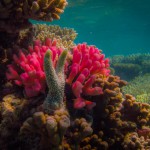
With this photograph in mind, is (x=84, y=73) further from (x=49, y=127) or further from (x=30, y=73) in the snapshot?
(x=49, y=127)

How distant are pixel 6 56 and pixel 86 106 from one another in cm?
189

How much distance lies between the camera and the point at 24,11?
3957 millimetres

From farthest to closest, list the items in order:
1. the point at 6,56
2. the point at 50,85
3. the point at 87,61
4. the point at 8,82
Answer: the point at 6,56
the point at 8,82
the point at 87,61
the point at 50,85

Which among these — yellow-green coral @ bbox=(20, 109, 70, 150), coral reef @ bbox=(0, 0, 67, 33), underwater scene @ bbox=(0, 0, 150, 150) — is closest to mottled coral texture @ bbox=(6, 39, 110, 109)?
underwater scene @ bbox=(0, 0, 150, 150)

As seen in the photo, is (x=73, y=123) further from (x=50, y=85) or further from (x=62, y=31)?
(x=62, y=31)

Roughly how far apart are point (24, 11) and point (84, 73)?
164 centimetres

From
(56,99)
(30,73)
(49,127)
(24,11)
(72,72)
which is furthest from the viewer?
(24,11)

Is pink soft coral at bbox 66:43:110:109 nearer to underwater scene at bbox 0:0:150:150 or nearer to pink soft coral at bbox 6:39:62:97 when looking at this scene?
Result: underwater scene at bbox 0:0:150:150

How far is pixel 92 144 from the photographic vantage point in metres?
3.45

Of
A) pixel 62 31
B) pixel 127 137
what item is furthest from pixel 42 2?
pixel 62 31

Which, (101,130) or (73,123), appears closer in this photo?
(73,123)

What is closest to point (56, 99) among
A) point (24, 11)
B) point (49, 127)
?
point (49, 127)

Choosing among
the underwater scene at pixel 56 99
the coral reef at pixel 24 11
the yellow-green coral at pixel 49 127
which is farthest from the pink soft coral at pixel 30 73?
the coral reef at pixel 24 11

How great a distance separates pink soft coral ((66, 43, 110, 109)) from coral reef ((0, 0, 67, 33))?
0.89 meters
